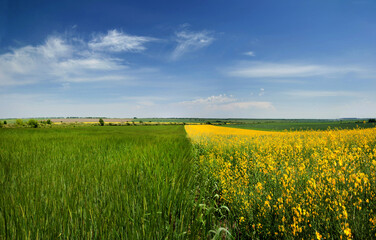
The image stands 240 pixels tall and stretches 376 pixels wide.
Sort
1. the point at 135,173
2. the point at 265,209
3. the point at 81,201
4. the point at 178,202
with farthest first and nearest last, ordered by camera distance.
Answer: the point at 135,173
the point at 265,209
the point at 178,202
the point at 81,201

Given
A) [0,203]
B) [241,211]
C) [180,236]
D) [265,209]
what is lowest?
[241,211]

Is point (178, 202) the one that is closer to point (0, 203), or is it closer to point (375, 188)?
point (0, 203)

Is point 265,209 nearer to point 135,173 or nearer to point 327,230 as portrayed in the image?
point 327,230

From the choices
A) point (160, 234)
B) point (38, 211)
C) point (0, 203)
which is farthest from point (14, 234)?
point (160, 234)

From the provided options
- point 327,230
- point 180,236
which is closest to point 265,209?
point 327,230

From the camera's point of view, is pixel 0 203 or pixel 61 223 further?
pixel 0 203

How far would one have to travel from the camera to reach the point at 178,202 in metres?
2.69

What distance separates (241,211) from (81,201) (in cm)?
296

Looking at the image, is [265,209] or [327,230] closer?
[327,230]

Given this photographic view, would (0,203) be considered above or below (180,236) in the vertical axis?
above

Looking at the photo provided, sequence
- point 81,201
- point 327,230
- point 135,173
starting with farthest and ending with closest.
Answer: point 135,173
point 327,230
point 81,201

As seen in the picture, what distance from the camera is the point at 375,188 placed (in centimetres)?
301

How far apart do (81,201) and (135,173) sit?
133 cm

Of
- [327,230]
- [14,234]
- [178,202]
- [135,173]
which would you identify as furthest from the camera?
[135,173]
